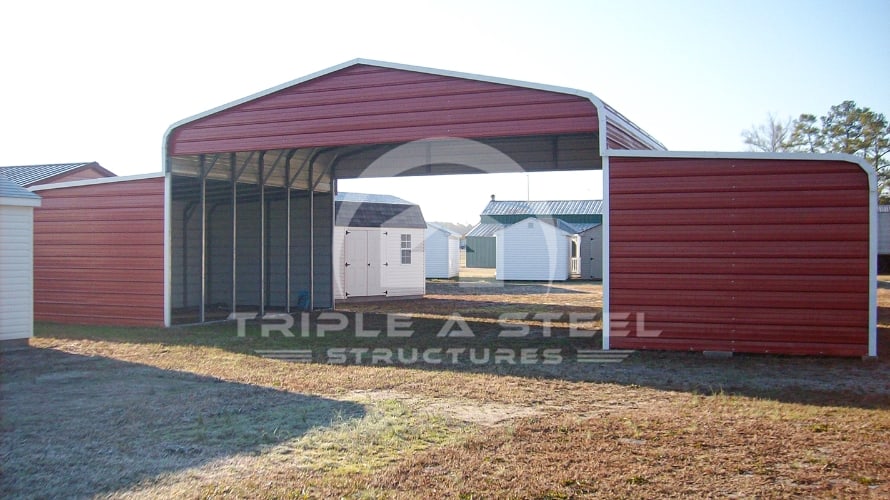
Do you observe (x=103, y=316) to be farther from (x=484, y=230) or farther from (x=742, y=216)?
(x=484, y=230)

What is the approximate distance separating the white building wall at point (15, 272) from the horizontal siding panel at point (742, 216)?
8471mm

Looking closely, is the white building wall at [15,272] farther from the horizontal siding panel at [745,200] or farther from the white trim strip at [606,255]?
the horizontal siding panel at [745,200]

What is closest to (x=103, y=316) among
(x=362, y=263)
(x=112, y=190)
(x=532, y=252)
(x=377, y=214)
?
(x=112, y=190)

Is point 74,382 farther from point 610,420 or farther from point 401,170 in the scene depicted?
point 401,170

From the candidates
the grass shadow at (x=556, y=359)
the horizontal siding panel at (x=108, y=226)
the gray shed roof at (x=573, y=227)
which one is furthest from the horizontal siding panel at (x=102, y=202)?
the gray shed roof at (x=573, y=227)

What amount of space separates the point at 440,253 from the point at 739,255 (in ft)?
77.4

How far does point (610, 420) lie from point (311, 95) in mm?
7578

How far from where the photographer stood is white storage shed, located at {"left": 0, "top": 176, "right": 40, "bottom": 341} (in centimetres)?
1068

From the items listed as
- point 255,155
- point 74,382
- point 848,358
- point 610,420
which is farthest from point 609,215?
point 255,155

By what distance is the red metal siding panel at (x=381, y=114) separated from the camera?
1031cm

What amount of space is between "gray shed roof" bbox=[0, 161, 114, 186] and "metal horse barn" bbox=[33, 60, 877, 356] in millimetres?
5431

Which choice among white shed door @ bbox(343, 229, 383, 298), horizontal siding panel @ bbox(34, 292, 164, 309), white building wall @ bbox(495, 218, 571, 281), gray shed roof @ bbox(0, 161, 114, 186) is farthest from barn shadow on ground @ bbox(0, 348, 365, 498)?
white building wall @ bbox(495, 218, 571, 281)

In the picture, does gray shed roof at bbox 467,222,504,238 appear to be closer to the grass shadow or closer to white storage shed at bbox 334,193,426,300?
white storage shed at bbox 334,193,426,300

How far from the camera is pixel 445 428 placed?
5.91 meters
